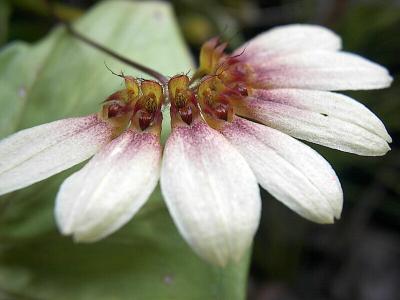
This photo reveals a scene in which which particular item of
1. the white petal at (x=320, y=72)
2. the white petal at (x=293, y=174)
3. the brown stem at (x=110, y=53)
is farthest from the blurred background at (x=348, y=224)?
the white petal at (x=293, y=174)

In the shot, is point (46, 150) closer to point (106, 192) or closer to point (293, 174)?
point (106, 192)

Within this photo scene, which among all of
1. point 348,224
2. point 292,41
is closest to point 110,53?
point 292,41

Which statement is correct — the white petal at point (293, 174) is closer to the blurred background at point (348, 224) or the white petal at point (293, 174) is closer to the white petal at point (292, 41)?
the white petal at point (292, 41)

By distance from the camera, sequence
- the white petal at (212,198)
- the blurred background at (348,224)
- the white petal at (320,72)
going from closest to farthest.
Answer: the white petal at (212,198), the white petal at (320,72), the blurred background at (348,224)

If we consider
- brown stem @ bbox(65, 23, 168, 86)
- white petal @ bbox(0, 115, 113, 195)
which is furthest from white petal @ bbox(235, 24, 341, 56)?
white petal @ bbox(0, 115, 113, 195)

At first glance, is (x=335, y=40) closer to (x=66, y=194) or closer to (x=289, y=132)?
(x=289, y=132)

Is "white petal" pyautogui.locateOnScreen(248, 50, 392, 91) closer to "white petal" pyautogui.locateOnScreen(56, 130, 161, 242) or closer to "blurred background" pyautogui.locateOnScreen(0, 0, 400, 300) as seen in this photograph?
"white petal" pyautogui.locateOnScreen(56, 130, 161, 242)

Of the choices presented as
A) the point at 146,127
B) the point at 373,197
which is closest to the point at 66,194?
the point at 146,127
